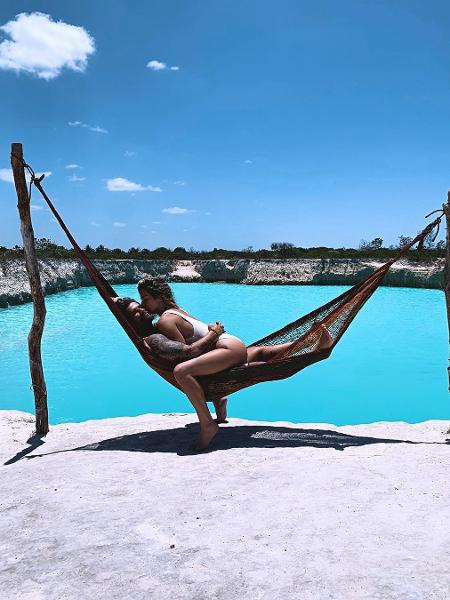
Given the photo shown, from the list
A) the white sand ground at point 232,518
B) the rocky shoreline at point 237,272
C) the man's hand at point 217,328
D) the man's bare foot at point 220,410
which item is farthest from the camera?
the rocky shoreline at point 237,272

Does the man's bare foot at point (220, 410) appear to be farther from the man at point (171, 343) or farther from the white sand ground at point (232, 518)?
the man at point (171, 343)

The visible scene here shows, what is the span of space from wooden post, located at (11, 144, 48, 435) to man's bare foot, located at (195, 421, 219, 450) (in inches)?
54.7

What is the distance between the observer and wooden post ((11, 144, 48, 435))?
12.3 ft

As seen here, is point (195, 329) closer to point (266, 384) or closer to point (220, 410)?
point (220, 410)

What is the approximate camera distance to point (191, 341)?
10.6 ft

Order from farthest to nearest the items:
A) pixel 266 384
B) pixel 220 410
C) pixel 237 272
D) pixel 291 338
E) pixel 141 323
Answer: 1. pixel 237 272
2. pixel 266 384
3. pixel 220 410
4. pixel 291 338
5. pixel 141 323

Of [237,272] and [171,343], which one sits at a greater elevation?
[237,272]

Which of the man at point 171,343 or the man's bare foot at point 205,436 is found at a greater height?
the man at point 171,343

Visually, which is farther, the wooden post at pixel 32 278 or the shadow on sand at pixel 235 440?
the wooden post at pixel 32 278

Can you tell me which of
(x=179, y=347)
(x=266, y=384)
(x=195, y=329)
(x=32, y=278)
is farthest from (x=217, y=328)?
(x=266, y=384)

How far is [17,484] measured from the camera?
2650mm

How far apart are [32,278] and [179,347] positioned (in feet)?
4.62

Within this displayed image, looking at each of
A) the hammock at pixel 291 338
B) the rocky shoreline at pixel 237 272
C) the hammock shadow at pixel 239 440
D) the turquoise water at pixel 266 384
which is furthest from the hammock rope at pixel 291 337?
the rocky shoreline at pixel 237 272

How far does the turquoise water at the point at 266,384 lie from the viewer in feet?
21.5
